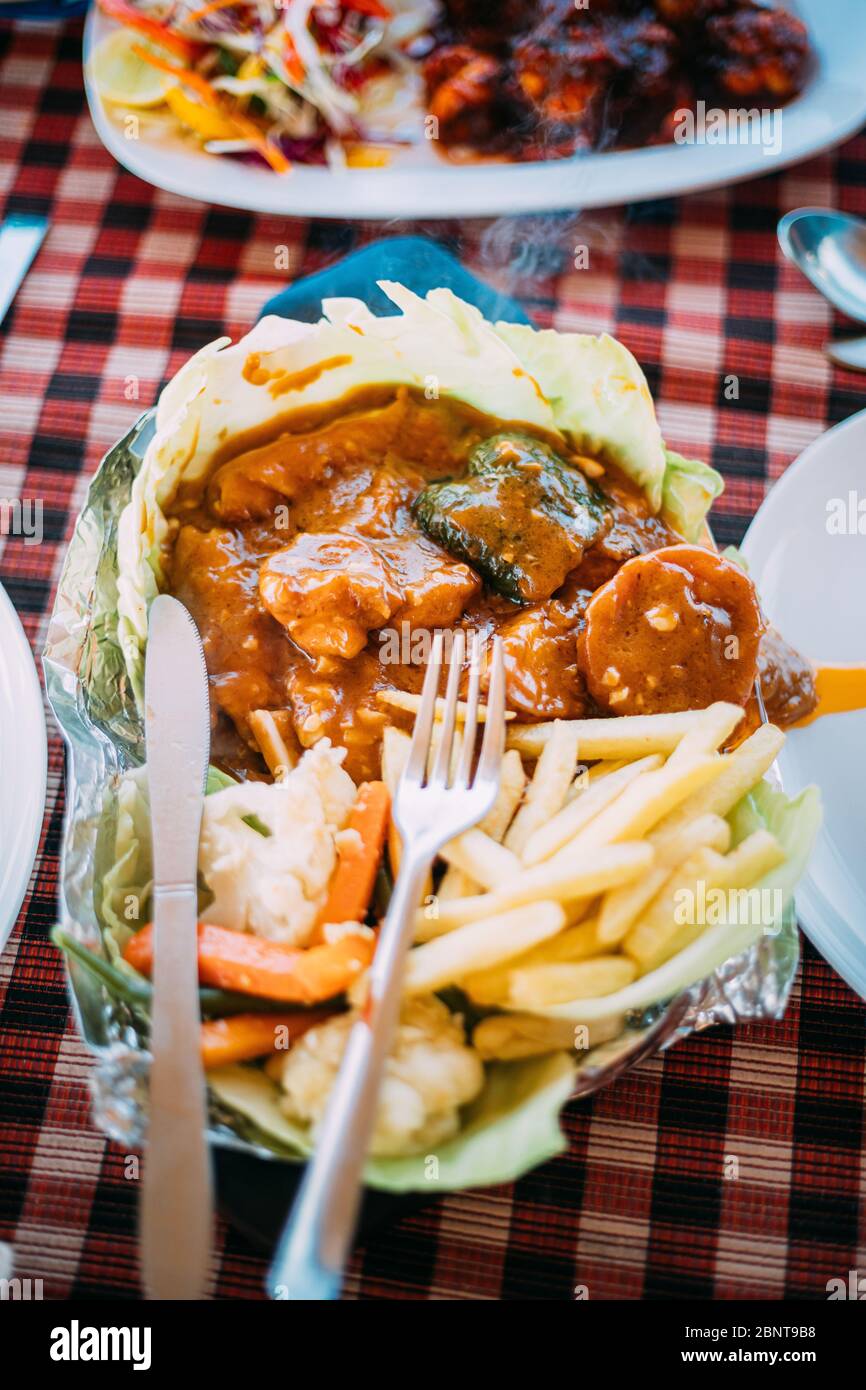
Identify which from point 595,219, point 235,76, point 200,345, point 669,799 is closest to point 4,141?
point 235,76

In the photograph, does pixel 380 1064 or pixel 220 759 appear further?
pixel 220 759

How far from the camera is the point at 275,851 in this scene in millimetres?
1824

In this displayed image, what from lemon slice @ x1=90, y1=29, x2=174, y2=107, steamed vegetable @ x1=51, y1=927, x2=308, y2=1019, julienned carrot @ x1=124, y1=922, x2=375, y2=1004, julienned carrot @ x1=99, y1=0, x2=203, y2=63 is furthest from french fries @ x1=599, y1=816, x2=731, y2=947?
julienned carrot @ x1=99, y1=0, x2=203, y2=63

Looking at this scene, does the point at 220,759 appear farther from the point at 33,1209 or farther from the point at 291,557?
the point at 33,1209

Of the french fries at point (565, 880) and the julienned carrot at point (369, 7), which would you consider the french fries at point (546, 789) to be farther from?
the julienned carrot at point (369, 7)

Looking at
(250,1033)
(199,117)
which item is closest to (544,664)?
(250,1033)

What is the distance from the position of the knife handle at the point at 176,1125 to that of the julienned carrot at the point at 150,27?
2407 millimetres

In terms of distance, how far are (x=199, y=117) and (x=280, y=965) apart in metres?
2.33

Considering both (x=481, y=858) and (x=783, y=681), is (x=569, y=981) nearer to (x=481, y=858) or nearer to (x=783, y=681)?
(x=481, y=858)

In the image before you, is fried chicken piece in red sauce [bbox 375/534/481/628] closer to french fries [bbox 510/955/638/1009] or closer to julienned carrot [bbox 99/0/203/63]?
french fries [bbox 510/955/638/1009]

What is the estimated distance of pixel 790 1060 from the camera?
2.15 metres

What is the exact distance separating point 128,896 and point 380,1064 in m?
0.58

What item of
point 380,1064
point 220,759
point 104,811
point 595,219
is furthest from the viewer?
point 595,219

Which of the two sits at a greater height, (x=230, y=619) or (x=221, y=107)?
(x=221, y=107)
